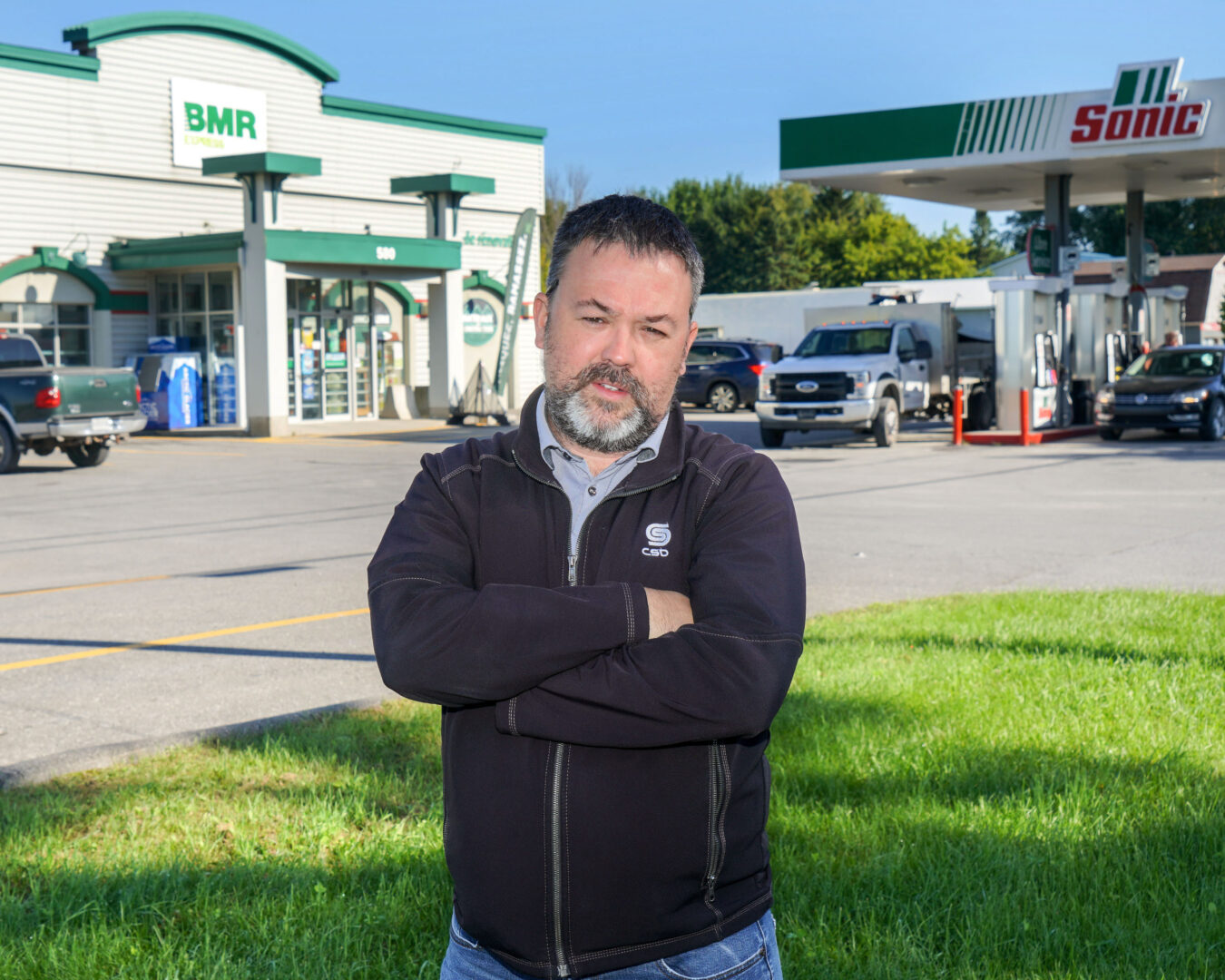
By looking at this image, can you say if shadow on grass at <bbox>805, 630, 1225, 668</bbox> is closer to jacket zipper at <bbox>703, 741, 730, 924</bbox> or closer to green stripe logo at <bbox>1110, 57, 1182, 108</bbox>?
jacket zipper at <bbox>703, 741, 730, 924</bbox>

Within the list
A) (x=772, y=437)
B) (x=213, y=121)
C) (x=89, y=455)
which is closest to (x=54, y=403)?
(x=89, y=455)

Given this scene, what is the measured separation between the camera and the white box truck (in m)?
24.0

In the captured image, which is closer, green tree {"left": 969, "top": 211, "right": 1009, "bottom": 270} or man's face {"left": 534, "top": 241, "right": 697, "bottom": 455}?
man's face {"left": 534, "top": 241, "right": 697, "bottom": 455}

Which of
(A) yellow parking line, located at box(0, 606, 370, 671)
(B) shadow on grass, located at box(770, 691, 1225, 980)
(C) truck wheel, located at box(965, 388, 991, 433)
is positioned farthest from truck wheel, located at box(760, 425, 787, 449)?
(B) shadow on grass, located at box(770, 691, 1225, 980)

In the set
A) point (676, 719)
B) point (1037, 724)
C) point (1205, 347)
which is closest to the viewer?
point (676, 719)

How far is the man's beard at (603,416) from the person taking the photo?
2531mm

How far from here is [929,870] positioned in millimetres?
4316

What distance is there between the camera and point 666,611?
245cm

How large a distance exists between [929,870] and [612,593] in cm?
237

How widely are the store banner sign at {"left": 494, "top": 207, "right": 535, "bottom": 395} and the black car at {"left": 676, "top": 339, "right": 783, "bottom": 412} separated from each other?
6054 mm

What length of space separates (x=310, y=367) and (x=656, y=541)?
3174cm

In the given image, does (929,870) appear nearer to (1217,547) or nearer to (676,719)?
(676,719)

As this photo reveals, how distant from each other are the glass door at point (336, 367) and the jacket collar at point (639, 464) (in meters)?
31.8

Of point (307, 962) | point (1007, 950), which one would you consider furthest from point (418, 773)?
point (1007, 950)
